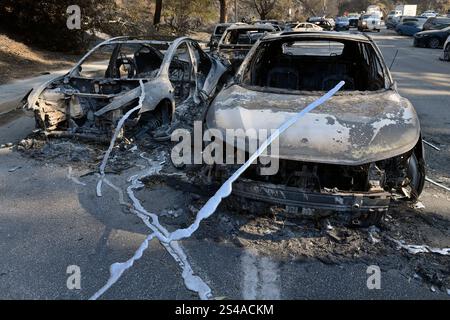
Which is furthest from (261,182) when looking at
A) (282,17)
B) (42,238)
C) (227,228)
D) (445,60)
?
(282,17)

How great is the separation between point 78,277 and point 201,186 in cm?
134

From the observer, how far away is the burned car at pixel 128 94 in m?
5.96

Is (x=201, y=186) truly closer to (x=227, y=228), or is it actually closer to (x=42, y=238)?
(x=227, y=228)

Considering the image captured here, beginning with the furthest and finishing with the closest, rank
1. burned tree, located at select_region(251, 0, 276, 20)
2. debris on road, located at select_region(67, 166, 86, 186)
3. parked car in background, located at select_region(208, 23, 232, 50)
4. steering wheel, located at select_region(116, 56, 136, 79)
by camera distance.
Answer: burned tree, located at select_region(251, 0, 276, 20), parked car in background, located at select_region(208, 23, 232, 50), steering wheel, located at select_region(116, 56, 136, 79), debris on road, located at select_region(67, 166, 86, 186)

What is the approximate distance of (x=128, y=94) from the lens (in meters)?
5.89

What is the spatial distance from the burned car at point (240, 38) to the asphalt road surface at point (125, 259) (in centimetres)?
754

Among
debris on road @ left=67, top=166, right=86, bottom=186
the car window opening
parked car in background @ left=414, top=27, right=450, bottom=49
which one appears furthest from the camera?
parked car in background @ left=414, top=27, right=450, bottom=49

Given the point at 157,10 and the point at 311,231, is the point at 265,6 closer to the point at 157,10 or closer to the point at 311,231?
the point at 157,10

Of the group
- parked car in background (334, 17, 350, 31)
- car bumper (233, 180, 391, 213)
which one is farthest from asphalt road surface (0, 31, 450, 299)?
parked car in background (334, 17, 350, 31)

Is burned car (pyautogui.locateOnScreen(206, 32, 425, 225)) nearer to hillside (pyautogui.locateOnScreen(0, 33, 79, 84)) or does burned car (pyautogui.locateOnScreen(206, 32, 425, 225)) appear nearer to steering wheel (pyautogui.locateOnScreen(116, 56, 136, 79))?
steering wheel (pyautogui.locateOnScreen(116, 56, 136, 79))

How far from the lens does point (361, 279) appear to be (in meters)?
3.21

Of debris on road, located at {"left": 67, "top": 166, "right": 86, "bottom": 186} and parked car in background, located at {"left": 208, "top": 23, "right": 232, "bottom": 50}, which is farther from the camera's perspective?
parked car in background, located at {"left": 208, "top": 23, "right": 232, "bottom": 50}

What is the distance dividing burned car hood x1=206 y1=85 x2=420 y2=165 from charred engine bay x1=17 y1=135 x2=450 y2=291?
514 mm

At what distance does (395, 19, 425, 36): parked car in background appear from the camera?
34.5m
